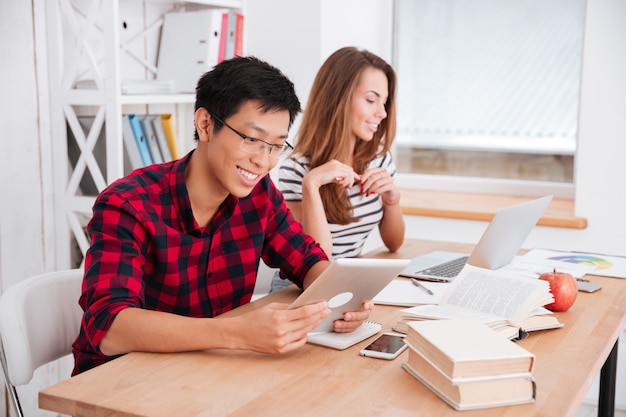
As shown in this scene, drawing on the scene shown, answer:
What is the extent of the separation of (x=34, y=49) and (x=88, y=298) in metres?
1.30

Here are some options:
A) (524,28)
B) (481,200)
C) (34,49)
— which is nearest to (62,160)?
(34,49)

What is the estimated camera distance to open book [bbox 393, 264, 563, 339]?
156cm

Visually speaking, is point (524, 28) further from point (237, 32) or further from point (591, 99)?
point (237, 32)

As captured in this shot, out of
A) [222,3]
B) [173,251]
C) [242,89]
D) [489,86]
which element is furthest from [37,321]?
[489,86]

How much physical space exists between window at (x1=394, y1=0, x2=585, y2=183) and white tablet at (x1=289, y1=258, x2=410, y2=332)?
88.3 inches

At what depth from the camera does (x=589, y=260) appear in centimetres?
225

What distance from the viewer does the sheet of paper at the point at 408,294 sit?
1.80m

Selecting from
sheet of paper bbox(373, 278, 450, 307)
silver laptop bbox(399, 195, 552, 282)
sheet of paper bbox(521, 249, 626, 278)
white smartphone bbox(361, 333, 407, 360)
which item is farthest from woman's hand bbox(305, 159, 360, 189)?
white smartphone bbox(361, 333, 407, 360)

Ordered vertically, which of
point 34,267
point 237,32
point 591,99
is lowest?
point 34,267

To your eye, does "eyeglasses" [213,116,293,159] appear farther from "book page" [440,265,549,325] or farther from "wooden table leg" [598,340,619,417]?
"wooden table leg" [598,340,619,417]

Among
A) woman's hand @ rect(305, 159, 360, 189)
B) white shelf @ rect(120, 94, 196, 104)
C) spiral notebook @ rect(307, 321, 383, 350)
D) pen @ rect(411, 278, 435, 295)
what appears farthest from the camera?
white shelf @ rect(120, 94, 196, 104)

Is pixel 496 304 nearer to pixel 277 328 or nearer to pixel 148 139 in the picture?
pixel 277 328

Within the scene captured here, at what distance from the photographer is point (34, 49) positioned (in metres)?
2.48

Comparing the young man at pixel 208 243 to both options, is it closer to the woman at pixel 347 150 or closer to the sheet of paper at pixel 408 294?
the sheet of paper at pixel 408 294
